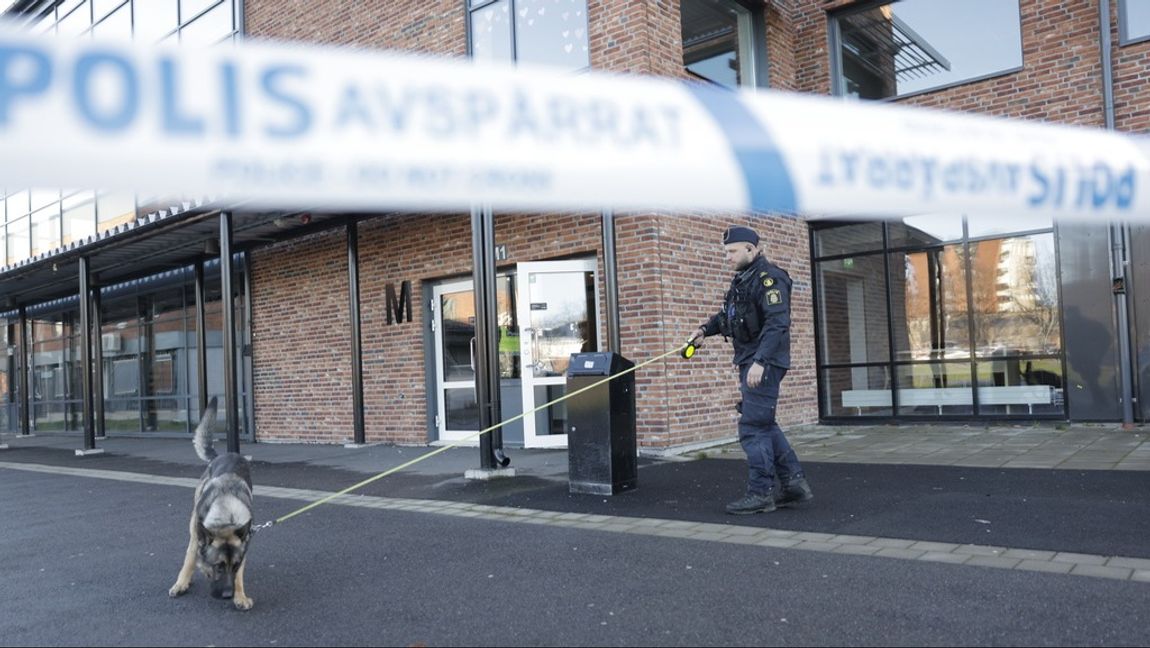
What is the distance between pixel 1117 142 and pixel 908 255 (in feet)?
27.0

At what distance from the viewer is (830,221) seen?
39.9ft

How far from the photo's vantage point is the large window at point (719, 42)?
34.4 feet

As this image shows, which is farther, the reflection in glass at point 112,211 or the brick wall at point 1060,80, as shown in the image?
the reflection in glass at point 112,211

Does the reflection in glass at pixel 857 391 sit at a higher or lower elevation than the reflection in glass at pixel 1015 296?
lower

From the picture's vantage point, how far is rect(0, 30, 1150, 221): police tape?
2.23 m

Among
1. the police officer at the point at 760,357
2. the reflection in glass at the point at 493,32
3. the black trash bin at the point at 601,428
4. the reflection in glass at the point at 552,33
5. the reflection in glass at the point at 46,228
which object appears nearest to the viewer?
the police officer at the point at 760,357

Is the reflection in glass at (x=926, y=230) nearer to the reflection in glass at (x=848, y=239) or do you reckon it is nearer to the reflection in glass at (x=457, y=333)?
the reflection in glass at (x=848, y=239)

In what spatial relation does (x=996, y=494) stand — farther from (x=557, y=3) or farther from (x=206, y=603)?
(x=557, y=3)

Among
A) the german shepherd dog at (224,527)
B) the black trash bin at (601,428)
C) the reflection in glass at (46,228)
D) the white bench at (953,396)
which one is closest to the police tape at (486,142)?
the german shepherd dog at (224,527)

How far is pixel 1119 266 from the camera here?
9.73 meters

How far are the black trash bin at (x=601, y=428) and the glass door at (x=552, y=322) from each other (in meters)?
3.03

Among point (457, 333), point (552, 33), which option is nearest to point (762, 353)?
point (552, 33)

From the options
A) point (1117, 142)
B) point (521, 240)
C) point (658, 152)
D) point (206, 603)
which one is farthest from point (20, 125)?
point (521, 240)

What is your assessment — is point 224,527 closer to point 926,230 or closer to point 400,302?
point 400,302
